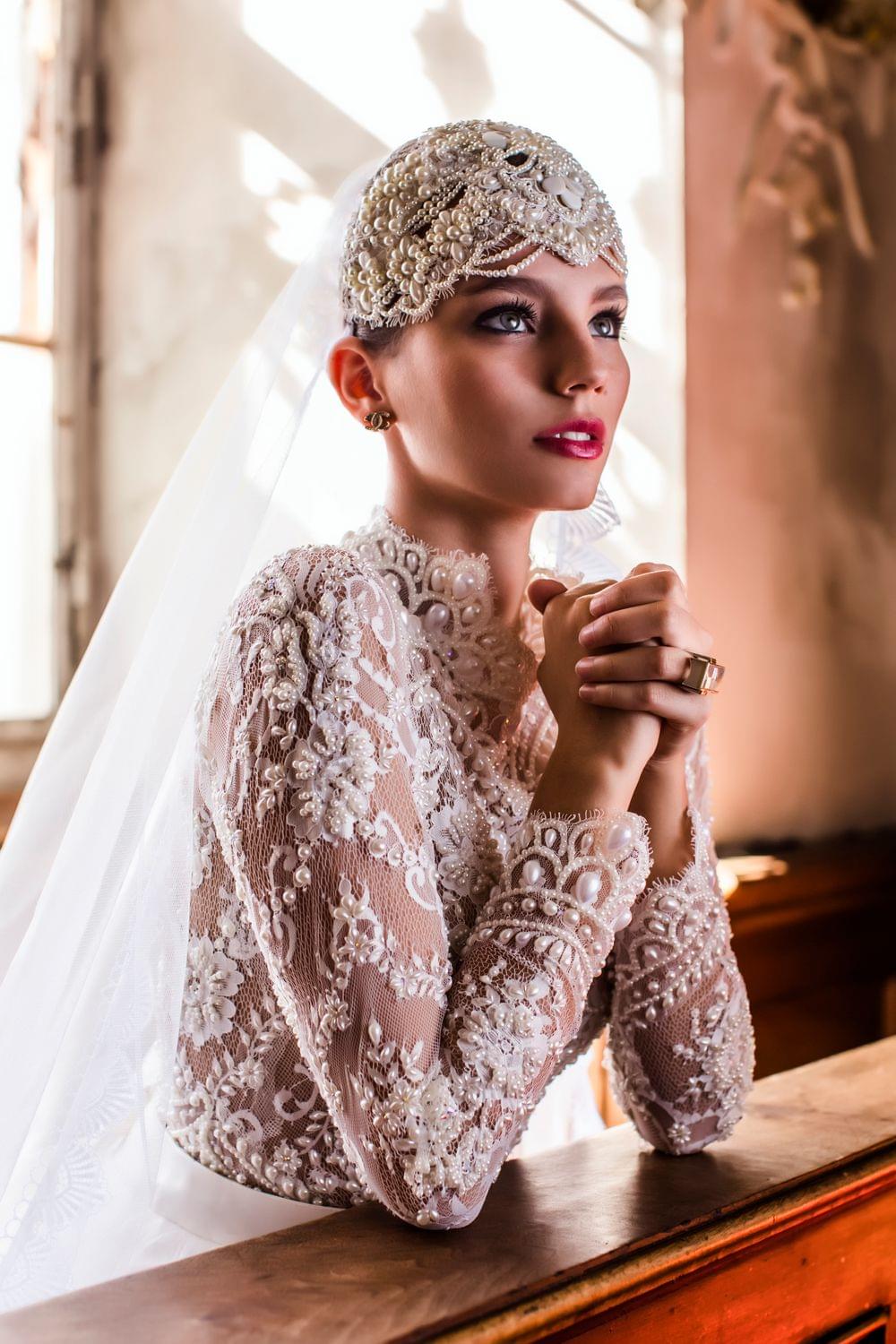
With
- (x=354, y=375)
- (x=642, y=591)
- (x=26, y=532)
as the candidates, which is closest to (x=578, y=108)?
(x=26, y=532)

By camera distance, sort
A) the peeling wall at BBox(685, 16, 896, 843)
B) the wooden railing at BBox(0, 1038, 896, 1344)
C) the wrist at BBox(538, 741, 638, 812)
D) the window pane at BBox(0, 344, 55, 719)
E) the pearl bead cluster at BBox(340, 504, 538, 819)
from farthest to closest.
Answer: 1. the peeling wall at BBox(685, 16, 896, 843)
2. the window pane at BBox(0, 344, 55, 719)
3. the pearl bead cluster at BBox(340, 504, 538, 819)
4. the wrist at BBox(538, 741, 638, 812)
5. the wooden railing at BBox(0, 1038, 896, 1344)

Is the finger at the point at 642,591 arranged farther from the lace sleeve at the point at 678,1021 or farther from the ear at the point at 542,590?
the lace sleeve at the point at 678,1021

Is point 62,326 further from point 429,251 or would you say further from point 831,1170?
point 831,1170

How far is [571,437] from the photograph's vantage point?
133cm

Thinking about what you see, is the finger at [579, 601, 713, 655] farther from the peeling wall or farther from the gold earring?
the peeling wall

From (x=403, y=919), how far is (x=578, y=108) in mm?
2275

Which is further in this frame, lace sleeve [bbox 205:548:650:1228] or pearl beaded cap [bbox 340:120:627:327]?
pearl beaded cap [bbox 340:120:627:327]

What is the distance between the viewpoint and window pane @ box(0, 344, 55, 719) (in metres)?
2.54

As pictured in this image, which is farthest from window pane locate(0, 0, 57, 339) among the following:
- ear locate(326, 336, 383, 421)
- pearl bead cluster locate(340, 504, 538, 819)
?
pearl bead cluster locate(340, 504, 538, 819)

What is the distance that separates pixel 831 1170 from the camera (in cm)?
132

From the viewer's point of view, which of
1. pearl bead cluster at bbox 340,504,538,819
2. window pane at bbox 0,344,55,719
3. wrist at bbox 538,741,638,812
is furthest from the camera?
window pane at bbox 0,344,55,719

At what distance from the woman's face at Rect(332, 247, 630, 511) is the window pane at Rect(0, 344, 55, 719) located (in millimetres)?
1404

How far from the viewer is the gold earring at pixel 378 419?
143 cm

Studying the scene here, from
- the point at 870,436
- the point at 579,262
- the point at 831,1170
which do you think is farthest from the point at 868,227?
the point at 831,1170
